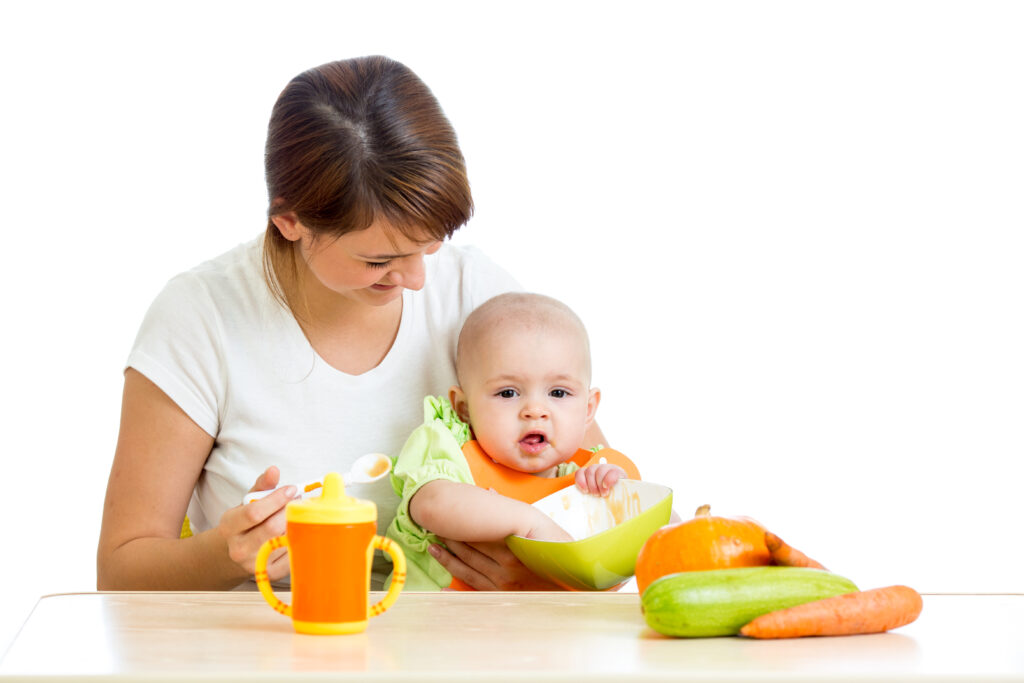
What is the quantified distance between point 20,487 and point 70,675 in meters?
2.00

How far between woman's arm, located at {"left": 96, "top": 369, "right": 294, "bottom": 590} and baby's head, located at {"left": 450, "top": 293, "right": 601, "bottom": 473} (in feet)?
1.45

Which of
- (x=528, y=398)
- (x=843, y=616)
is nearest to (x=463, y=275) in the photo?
(x=528, y=398)

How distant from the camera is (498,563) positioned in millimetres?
1650

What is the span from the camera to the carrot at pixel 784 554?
1178 millimetres

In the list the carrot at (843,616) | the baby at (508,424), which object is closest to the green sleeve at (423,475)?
the baby at (508,424)

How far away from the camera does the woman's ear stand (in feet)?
5.73

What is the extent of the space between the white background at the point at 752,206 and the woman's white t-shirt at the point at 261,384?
106 cm

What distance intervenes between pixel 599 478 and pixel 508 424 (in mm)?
179

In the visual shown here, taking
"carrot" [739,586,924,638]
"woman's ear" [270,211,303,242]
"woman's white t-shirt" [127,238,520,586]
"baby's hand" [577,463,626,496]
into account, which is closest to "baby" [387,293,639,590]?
"baby's hand" [577,463,626,496]

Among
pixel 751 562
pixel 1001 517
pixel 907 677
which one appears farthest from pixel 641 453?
pixel 907 677

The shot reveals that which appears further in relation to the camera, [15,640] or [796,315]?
[796,315]

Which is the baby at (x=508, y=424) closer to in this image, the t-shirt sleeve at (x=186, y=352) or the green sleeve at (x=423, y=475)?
the green sleeve at (x=423, y=475)

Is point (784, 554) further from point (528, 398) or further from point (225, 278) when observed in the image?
point (225, 278)

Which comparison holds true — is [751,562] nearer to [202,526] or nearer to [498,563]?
[498,563]
